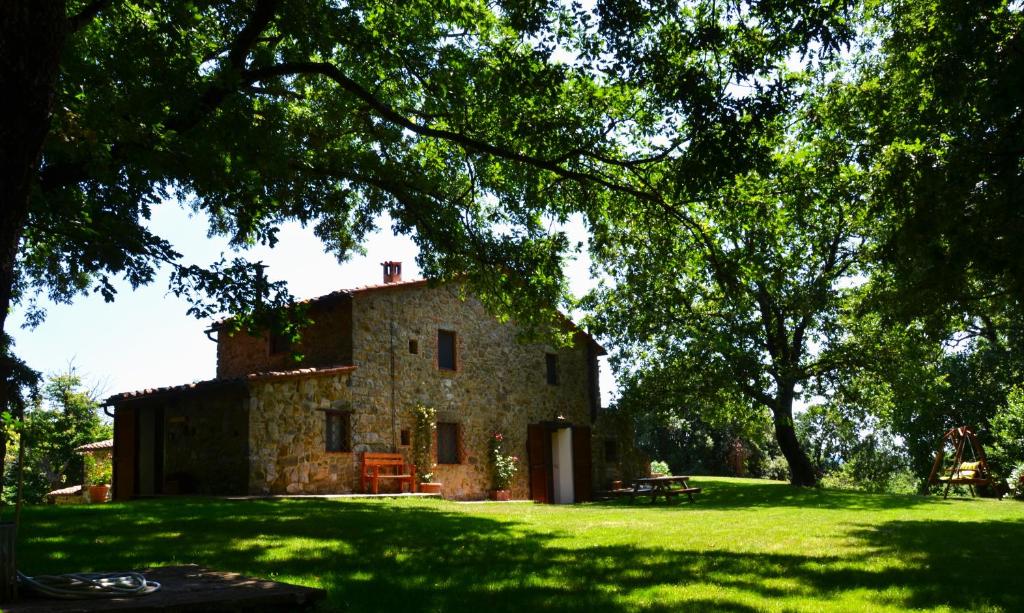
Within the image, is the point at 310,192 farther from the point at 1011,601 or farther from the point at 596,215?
the point at 1011,601

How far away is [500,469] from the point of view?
21688 millimetres

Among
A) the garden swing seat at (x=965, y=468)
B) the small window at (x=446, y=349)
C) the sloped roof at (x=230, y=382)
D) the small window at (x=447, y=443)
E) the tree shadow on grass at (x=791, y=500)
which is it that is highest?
the small window at (x=446, y=349)

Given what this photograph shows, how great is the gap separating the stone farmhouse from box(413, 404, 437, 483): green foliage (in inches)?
5.3

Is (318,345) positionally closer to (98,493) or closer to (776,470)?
(98,493)

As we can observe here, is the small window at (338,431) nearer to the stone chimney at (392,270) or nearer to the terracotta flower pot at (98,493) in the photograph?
the stone chimney at (392,270)

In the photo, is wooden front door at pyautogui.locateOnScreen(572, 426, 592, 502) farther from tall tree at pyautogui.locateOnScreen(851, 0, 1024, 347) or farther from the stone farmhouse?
tall tree at pyautogui.locateOnScreen(851, 0, 1024, 347)

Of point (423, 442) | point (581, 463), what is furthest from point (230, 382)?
point (581, 463)

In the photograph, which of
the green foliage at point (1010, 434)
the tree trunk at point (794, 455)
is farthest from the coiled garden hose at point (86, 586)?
the green foliage at point (1010, 434)

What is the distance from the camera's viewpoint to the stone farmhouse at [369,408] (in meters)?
17.0

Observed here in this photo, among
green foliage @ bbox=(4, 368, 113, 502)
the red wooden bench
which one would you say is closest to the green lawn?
the red wooden bench

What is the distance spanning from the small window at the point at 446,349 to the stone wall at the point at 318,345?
2.96 metres

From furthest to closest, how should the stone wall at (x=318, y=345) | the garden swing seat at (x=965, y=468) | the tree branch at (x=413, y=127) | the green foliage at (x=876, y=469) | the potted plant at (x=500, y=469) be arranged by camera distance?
the green foliage at (x=876, y=469)
the potted plant at (x=500, y=469)
the garden swing seat at (x=965, y=468)
the stone wall at (x=318, y=345)
the tree branch at (x=413, y=127)

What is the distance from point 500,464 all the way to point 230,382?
8.06 m

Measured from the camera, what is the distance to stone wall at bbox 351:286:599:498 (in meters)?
19.1
